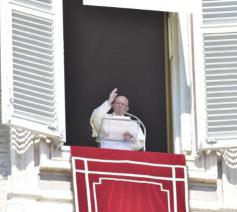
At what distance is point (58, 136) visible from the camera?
2248 centimetres

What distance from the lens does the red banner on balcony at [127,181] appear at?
877 inches

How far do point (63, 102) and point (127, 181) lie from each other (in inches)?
33.9

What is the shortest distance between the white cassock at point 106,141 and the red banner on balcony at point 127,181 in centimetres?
44

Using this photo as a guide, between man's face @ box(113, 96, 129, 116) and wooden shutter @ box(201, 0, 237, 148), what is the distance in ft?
2.51

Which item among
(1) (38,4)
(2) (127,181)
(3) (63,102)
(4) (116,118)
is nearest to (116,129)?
(4) (116,118)

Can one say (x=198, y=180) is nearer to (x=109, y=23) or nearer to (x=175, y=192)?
(x=175, y=192)

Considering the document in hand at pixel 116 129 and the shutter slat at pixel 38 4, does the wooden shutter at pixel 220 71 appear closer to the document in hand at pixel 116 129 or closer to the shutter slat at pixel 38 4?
the document in hand at pixel 116 129

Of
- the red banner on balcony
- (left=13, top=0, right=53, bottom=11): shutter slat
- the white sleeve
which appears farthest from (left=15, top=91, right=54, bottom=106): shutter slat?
(left=13, top=0, right=53, bottom=11): shutter slat

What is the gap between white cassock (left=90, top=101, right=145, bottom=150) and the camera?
23.0 metres

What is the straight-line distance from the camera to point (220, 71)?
75.3 ft

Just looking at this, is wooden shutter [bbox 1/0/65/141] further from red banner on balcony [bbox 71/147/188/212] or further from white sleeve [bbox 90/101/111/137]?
white sleeve [bbox 90/101/111/137]

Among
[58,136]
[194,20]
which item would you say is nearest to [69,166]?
[58,136]

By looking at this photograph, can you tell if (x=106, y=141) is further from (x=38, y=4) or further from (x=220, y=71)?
(x=38, y=4)

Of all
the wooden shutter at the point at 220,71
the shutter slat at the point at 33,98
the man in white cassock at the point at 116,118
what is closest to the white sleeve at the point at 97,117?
the man in white cassock at the point at 116,118
